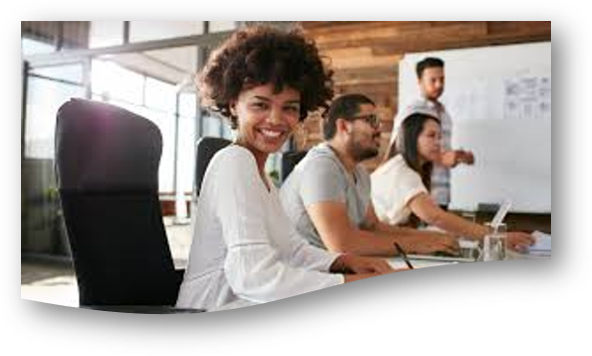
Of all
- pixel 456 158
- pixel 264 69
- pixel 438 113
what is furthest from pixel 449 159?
pixel 264 69

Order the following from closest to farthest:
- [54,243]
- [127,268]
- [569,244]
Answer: [127,268] → [54,243] → [569,244]

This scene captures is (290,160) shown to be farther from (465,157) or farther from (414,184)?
(465,157)

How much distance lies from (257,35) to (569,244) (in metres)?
0.96

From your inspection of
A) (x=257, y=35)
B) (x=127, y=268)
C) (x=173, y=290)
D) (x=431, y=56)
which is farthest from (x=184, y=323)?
(x=431, y=56)

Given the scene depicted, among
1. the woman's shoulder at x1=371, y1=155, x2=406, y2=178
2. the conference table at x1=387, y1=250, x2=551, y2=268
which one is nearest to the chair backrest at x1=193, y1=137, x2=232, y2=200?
the woman's shoulder at x1=371, y1=155, x2=406, y2=178

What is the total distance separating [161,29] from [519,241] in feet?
3.36

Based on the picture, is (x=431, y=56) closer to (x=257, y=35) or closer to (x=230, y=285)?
(x=257, y=35)

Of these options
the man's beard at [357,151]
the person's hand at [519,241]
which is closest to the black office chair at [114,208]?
the man's beard at [357,151]

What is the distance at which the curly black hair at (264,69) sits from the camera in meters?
1.44

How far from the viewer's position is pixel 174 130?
4.84 feet

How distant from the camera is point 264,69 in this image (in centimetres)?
144

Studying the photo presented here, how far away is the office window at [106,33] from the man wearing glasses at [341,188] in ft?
1.74

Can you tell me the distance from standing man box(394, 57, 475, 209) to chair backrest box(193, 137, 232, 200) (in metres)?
0.45

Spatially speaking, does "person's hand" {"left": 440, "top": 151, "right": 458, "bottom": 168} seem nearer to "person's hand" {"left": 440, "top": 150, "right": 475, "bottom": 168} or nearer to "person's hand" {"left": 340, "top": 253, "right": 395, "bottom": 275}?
"person's hand" {"left": 440, "top": 150, "right": 475, "bottom": 168}
